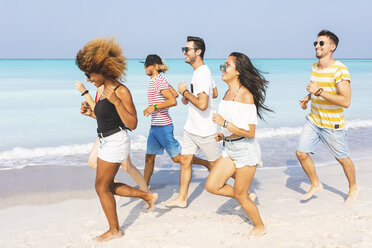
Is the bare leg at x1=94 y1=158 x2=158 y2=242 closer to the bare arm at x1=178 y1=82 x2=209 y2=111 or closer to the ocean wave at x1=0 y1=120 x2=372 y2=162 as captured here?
the bare arm at x1=178 y1=82 x2=209 y2=111

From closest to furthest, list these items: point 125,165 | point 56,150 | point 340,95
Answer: point 340,95 → point 125,165 → point 56,150

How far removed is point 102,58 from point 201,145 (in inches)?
72.7

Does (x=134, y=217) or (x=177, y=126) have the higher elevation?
(x=134, y=217)

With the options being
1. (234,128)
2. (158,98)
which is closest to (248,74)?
(234,128)

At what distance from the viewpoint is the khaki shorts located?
203 inches

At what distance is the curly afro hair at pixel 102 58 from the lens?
3.89 metres

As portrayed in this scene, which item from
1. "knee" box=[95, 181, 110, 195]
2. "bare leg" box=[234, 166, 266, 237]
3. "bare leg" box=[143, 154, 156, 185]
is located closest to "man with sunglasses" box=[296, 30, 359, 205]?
"bare leg" box=[234, 166, 266, 237]

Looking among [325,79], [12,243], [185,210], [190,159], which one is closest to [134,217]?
[185,210]

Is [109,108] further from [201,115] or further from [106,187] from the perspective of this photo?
[201,115]

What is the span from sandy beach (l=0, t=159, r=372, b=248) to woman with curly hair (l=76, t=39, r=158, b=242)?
29.0 inches

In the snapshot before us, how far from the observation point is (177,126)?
1298cm

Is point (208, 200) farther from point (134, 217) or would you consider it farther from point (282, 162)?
point (282, 162)

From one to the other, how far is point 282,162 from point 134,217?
4.06m

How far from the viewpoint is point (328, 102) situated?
16.7ft
